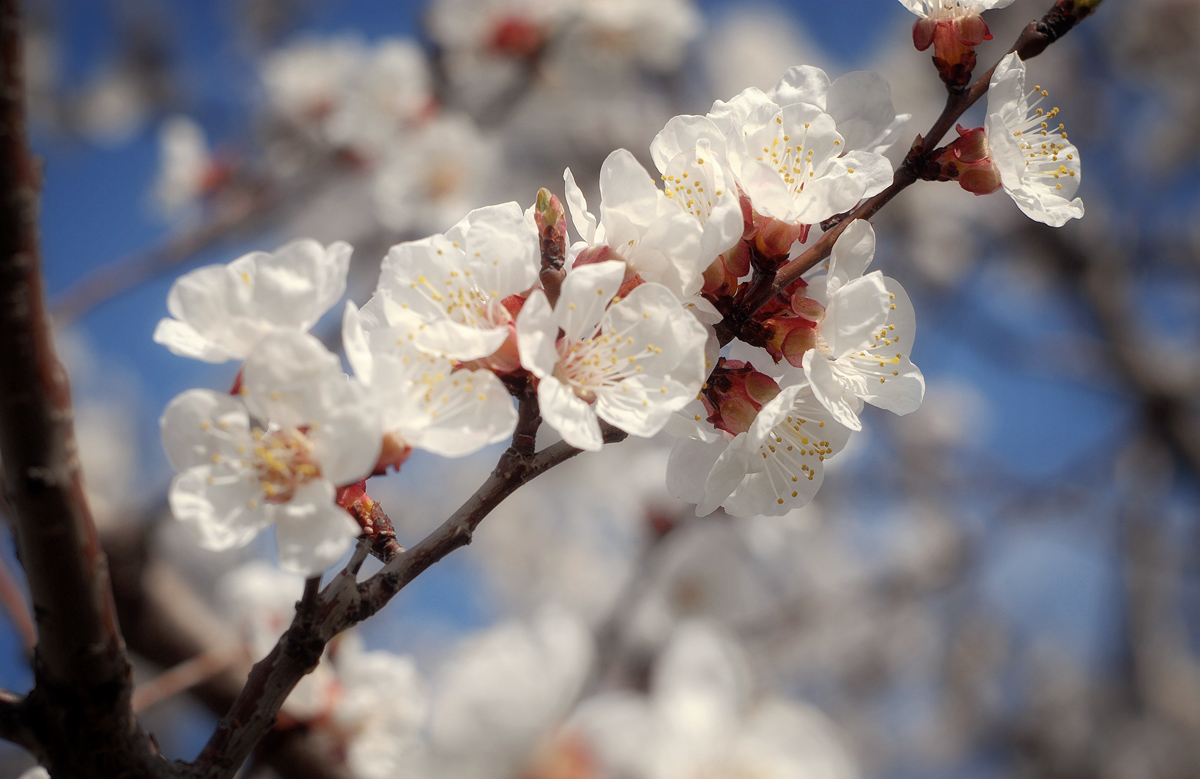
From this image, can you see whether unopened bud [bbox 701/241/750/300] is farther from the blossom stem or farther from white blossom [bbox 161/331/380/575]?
white blossom [bbox 161/331/380/575]

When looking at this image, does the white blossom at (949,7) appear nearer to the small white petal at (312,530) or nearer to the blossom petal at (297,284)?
the blossom petal at (297,284)

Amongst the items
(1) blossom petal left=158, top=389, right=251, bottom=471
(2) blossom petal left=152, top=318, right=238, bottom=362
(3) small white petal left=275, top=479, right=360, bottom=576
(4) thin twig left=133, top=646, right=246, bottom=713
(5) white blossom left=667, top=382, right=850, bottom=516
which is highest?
(2) blossom petal left=152, top=318, right=238, bottom=362

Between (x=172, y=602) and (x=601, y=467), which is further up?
(x=172, y=602)

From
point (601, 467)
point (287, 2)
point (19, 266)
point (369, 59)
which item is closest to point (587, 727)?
point (19, 266)

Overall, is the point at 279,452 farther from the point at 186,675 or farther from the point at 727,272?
the point at 186,675

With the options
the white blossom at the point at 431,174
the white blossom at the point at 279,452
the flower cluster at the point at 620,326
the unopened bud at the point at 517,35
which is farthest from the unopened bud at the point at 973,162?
the unopened bud at the point at 517,35

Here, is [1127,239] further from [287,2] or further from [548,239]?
[287,2]

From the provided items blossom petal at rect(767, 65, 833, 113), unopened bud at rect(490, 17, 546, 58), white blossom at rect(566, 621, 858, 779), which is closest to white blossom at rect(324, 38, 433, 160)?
unopened bud at rect(490, 17, 546, 58)
